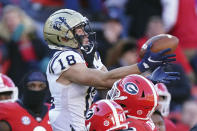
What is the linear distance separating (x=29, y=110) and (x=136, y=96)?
1.70 m

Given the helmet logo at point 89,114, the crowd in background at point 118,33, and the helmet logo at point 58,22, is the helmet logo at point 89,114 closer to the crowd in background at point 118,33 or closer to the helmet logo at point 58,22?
the helmet logo at point 58,22

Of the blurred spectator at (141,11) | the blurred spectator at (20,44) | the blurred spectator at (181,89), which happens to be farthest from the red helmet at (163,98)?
the blurred spectator at (141,11)

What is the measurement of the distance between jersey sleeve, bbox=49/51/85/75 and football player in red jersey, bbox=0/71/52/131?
1025 millimetres

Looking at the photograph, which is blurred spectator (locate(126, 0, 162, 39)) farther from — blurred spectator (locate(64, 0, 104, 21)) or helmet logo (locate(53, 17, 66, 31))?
helmet logo (locate(53, 17, 66, 31))

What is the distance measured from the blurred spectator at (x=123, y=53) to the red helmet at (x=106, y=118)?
12.9 feet

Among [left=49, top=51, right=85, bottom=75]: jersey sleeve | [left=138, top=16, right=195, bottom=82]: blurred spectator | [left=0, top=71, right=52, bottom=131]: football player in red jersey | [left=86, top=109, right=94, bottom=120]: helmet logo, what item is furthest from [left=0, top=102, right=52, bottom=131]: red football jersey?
[left=138, top=16, right=195, bottom=82]: blurred spectator

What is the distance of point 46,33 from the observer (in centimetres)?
625

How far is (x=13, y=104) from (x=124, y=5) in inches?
162

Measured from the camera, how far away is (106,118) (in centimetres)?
557

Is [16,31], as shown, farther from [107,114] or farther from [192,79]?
[107,114]

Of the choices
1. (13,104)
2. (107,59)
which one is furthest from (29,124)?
(107,59)

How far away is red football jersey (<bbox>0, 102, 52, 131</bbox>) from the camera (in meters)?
6.88

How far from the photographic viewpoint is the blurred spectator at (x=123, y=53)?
9.63 meters

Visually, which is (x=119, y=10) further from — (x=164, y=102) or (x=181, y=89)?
(x=164, y=102)
